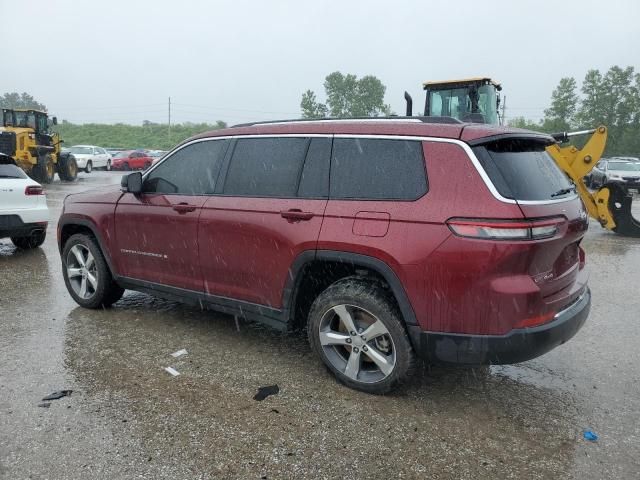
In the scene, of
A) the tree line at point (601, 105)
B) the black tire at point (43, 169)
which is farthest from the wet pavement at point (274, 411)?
the tree line at point (601, 105)

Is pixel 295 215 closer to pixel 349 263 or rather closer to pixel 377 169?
pixel 349 263

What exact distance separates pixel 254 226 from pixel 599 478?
2.57 meters

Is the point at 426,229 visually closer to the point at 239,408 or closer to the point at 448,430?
the point at 448,430

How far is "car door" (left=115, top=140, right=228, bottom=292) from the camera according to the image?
4266 mm

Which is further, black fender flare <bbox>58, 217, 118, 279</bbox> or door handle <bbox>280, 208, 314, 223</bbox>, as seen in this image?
black fender flare <bbox>58, 217, 118, 279</bbox>

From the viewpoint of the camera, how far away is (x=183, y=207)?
14.1 ft

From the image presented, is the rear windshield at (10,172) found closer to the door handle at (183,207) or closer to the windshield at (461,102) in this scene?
the door handle at (183,207)

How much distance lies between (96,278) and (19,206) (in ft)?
11.4

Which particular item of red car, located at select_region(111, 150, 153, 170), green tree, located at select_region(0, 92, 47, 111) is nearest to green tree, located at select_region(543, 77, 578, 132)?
red car, located at select_region(111, 150, 153, 170)

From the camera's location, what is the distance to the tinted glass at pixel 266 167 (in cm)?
379

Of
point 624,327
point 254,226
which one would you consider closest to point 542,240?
point 254,226

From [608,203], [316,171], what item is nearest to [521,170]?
[316,171]

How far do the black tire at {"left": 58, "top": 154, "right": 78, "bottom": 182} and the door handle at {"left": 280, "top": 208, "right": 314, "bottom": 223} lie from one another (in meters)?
23.3

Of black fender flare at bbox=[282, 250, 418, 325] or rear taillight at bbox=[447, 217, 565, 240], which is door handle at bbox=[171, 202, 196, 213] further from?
rear taillight at bbox=[447, 217, 565, 240]
